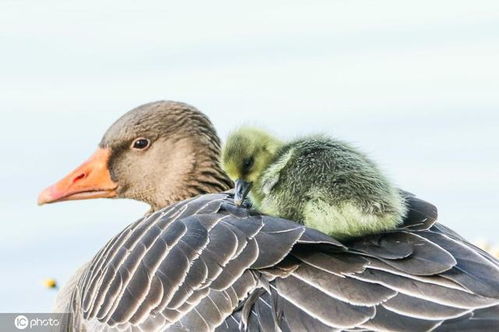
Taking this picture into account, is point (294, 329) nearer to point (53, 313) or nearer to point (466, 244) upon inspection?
point (466, 244)

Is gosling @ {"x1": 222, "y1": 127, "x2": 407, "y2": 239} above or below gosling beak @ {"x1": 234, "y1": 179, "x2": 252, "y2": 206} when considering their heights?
above

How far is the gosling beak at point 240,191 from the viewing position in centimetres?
444

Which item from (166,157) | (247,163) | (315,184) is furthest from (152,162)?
(315,184)

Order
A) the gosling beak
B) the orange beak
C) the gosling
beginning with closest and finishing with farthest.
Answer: the gosling → the gosling beak → the orange beak

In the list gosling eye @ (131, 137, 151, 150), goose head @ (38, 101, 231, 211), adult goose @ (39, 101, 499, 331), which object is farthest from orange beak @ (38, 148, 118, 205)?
adult goose @ (39, 101, 499, 331)

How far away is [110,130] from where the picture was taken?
556 centimetres

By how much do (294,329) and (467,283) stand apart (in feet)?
1.86

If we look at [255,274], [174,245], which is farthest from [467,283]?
[174,245]

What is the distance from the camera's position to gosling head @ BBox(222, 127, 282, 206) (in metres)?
4.50

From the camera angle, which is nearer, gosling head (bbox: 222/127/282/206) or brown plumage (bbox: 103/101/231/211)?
gosling head (bbox: 222/127/282/206)

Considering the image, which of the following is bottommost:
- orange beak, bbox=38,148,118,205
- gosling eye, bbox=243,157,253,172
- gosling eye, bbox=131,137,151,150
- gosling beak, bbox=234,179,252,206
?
orange beak, bbox=38,148,118,205

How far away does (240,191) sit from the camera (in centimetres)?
446

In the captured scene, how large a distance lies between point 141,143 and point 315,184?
5.00 ft

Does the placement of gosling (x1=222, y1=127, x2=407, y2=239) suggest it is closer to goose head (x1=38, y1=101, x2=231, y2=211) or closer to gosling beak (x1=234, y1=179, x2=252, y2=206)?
gosling beak (x1=234, y1=179, x2=252, y2=206)
